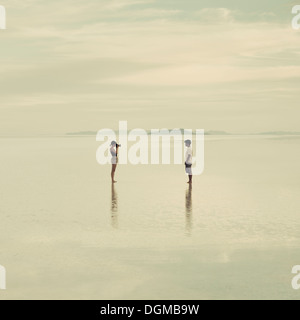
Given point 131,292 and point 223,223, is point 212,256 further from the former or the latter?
point 223,223

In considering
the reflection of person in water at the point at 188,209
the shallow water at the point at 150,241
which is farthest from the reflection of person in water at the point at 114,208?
the reflection of person in water at the point at 188,209

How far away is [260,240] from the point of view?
38.1 feet

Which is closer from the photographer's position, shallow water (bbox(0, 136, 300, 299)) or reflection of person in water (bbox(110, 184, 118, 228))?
shallow water (bbox(0, 136, 300, 299))

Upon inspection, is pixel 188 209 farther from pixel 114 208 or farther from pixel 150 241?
pixel 150 241

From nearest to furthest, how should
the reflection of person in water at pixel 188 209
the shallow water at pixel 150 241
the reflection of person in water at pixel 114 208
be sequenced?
the shallow water at pixel 150 241 < the reflection of person in water at pixel 188 209 < the reflection of person in water at pixel 114 208

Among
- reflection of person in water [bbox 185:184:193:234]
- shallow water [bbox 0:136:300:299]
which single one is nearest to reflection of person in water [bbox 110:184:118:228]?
shallow water [bbox 0:136:300:299]

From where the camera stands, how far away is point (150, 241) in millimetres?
11484

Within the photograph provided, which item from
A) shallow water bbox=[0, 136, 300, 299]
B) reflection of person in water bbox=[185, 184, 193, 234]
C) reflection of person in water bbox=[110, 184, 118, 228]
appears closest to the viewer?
shallow water bbox=[0, 136, 300, 299]

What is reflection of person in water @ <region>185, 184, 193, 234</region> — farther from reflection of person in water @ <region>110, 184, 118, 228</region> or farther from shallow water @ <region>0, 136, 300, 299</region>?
reflection of person in water @ <region>110, 184, 118, 228</region>

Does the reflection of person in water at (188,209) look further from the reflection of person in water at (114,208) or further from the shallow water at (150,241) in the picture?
the reflection of person in water at (114,208)

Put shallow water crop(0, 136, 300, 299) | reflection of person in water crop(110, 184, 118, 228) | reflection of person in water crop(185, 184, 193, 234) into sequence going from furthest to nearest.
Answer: reflection of person in water crop(110, 184, 118, 228)
reflection of person in water crop(185, 184, 193, 234)
shallow water crop(0, 136, 300, 299)

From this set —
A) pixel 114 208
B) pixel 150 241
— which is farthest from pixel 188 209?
pixel 150 241

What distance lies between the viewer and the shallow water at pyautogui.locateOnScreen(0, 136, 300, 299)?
28.1ft

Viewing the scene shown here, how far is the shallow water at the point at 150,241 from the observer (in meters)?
8.58
